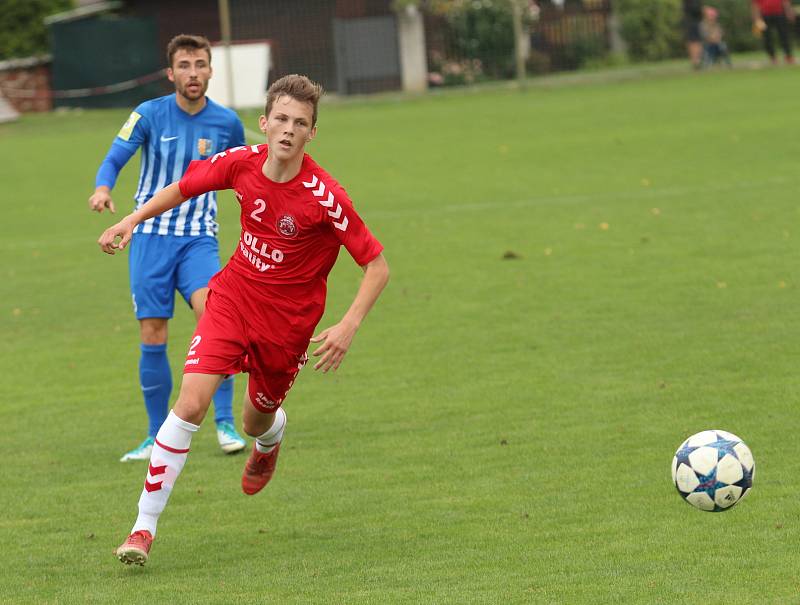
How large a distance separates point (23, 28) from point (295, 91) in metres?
34.9

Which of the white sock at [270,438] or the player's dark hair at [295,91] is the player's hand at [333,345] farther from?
the white sock at [270,438]

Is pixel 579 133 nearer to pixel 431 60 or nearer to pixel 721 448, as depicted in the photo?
pixel 431 60

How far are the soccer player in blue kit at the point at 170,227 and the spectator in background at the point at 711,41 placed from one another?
26588 millimetres

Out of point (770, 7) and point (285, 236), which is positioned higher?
point (285, 236)

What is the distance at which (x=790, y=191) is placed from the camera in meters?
17.7

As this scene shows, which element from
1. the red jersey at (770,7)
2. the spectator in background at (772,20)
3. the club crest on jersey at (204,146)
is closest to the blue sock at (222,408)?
the club crest on jersey at (204,146)

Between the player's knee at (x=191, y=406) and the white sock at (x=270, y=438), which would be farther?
the white sock at (x=270, y=438)

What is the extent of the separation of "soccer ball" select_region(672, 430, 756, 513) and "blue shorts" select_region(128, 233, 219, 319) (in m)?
3.41

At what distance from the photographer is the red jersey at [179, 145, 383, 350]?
643 cm

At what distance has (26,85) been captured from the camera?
1479 inches

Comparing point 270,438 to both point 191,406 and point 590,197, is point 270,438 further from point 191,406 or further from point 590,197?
point 590,197

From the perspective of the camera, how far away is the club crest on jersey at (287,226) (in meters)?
6.48

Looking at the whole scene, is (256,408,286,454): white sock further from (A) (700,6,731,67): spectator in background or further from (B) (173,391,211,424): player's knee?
(A) (700,6,731,67): spectator in background

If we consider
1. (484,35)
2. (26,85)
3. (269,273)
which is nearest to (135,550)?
(269,273)
